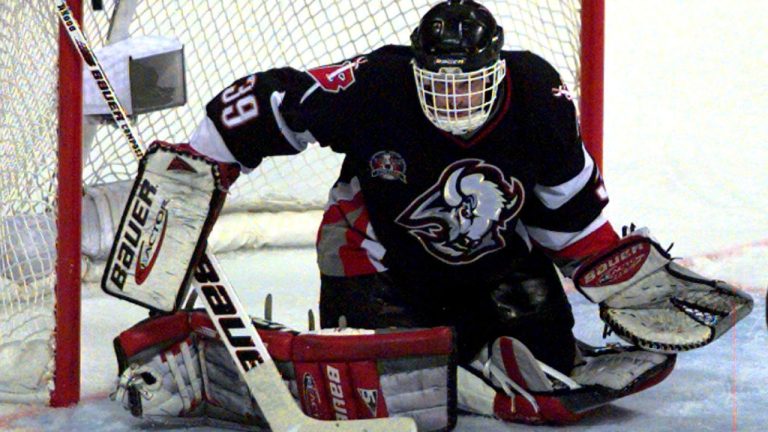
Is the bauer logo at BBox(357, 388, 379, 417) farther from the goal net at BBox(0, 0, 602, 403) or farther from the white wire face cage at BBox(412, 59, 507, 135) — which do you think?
the goal net at BBox(0, 0, 602, 403)

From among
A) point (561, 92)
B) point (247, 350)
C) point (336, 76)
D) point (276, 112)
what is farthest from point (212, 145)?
point (561, 92)

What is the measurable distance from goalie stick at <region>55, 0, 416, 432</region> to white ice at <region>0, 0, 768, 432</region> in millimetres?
224

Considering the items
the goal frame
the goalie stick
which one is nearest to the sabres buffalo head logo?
the goalie stick

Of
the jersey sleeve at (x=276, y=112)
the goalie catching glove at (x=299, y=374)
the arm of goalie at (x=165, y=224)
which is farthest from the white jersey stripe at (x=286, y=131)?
the goalie catching glove at (x=299, y=374)

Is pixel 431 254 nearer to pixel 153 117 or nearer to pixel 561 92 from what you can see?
pixel 561 92

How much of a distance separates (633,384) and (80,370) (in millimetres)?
975

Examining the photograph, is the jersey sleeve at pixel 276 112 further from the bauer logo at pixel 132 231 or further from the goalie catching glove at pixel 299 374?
the goalie catching glove at pixel 299 374

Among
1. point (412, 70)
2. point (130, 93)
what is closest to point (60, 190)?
point (130, 93)

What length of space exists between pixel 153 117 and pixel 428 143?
1.08 m

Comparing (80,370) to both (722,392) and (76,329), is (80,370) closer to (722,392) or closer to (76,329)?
(76,329)

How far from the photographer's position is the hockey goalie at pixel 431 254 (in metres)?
2.25

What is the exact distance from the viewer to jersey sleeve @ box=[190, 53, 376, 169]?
2357 millimetres

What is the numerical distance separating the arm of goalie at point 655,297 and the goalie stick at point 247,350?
472mm

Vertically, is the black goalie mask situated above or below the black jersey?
above
